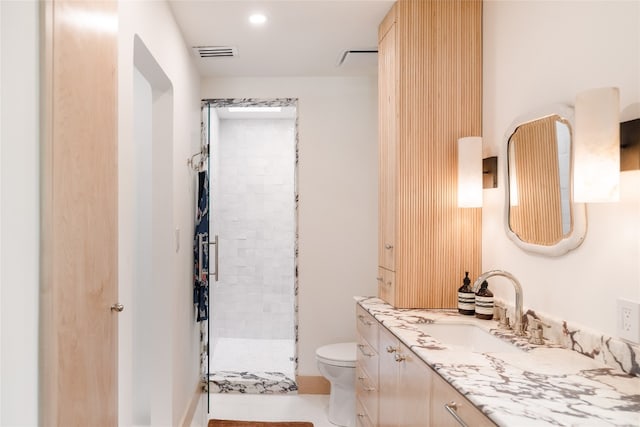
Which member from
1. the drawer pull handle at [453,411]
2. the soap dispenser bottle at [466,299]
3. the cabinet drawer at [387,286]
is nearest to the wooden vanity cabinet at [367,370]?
the cabinet drawer at [387,286]

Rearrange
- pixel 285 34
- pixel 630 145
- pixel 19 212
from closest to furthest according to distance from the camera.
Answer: pixel 19 212
pixel 630 145
pixel 285 34

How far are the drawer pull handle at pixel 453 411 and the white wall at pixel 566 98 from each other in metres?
0.61

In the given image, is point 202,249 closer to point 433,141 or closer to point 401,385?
point 433,141

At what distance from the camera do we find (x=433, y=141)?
7.50 feet

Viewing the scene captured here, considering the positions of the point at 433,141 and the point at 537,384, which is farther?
the point at 433,141

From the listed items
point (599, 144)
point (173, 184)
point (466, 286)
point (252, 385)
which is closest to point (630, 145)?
point (599, 144)

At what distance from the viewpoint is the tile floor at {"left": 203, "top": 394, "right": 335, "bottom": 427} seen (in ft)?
10.2

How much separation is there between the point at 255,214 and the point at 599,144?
3819 millimetres

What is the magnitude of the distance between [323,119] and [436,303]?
1902 millimetres

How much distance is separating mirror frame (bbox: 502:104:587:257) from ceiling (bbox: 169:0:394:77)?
1.01m

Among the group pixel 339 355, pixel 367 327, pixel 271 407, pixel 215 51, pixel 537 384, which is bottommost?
pixel 271 407

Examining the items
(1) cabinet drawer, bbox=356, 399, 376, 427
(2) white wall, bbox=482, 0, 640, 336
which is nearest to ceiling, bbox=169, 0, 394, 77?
Result: (2) white wall, bbox=482, 0, 640, 336

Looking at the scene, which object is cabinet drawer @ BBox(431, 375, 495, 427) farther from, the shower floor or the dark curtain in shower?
the shower floor

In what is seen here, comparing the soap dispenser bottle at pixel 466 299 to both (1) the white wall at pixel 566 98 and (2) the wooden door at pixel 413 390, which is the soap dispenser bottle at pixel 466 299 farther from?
(2) the wooden door at pixel 413 390
